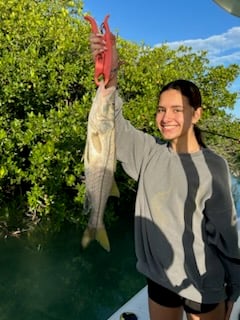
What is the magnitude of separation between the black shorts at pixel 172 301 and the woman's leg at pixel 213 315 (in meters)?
0.01

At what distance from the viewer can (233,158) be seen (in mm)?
11844

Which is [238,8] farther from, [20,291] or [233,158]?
[233,158]

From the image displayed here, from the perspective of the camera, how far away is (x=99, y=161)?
1606 mm

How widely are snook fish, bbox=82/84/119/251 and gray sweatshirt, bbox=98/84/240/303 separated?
0.12 metres

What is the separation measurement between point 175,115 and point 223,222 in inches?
18.7

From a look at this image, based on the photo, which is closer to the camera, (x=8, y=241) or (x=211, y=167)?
(x=211, y=167)

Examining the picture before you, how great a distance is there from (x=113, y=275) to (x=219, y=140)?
479 cm

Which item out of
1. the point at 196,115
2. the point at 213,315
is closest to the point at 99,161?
the point at 196,115

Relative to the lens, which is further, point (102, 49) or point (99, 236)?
point (99, 236)

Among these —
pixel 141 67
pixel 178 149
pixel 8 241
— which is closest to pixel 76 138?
pixel 8 241

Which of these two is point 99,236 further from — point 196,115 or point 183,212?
point 196,115

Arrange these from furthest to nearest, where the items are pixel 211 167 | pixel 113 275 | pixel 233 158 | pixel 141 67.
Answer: pixel 233 158
pixel 141 67
pixel 113 275
pixel 211 167

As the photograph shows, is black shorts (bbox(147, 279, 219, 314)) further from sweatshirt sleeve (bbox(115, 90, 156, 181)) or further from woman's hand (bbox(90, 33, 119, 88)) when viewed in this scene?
woman's hand (bbox(90, 33, 119, 88))

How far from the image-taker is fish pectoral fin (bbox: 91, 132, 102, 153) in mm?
1564
